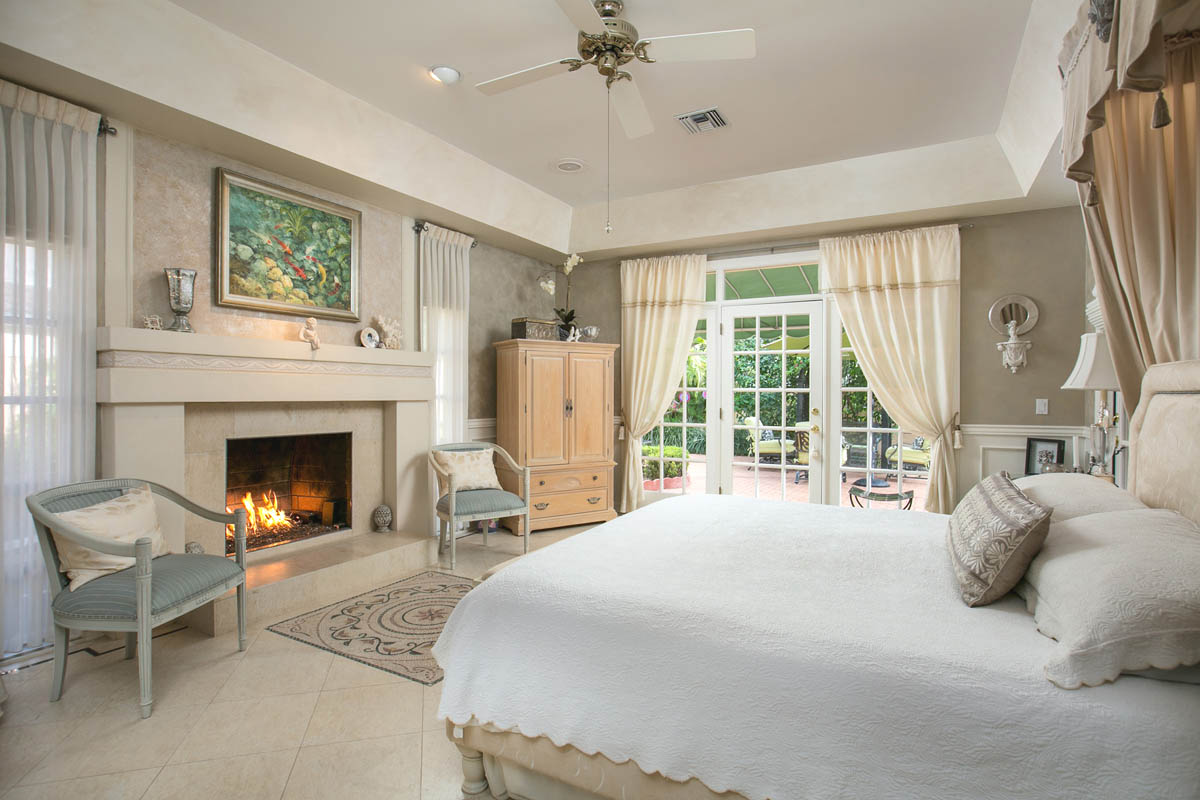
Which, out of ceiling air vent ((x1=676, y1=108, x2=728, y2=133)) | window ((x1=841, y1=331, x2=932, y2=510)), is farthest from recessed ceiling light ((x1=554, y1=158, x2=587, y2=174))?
window ((x1=841, y1=331, x2=932, y2=510))

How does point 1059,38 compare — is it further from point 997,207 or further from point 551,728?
point 551,728

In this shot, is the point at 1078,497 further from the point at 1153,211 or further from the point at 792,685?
the point at 792,685

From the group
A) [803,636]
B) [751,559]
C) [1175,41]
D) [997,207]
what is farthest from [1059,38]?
[803,636]

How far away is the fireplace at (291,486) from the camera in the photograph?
12.1 ft

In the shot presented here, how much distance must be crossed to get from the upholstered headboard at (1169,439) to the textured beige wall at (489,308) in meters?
4.17

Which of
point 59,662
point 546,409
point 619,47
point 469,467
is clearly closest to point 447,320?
point 546,409

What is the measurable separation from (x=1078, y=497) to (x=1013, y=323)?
275cm

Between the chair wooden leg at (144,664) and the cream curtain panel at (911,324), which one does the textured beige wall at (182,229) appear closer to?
the chair wooden leg at (144,664)

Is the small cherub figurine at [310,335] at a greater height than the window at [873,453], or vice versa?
the small cherub figurine at [310,335]

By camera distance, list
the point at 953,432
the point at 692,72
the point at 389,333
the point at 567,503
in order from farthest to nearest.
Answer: the point at 567,503
the point at 953,432
the point at 389,333
the point at 692,72

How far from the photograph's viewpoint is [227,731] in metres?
2.06

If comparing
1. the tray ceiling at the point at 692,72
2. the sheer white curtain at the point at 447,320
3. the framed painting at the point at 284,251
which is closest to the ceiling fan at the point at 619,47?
the tray ceiling at the point at 692,72

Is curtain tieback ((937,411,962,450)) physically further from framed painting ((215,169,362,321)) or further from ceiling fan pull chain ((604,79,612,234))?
framed painting ((215,169,362,321))

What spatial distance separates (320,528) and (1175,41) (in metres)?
4.52
